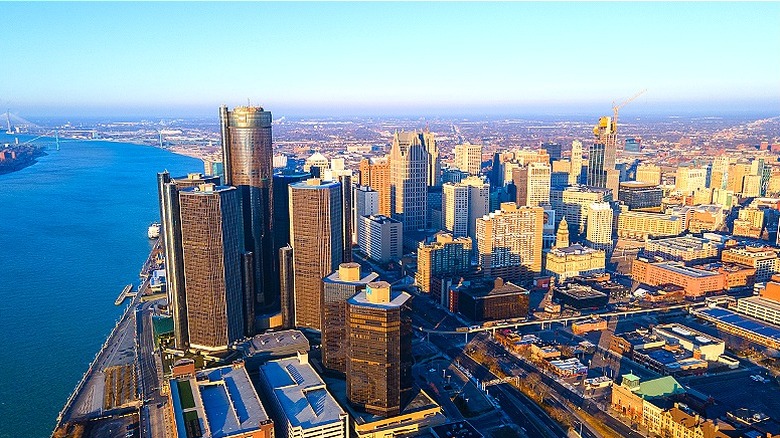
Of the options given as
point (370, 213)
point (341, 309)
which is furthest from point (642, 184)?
point (341, 309)

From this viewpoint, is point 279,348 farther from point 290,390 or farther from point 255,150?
point 255,150

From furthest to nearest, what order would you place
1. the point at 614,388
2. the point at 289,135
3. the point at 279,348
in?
the point at 289,135 → the point at 279,348 → the point at 614,388

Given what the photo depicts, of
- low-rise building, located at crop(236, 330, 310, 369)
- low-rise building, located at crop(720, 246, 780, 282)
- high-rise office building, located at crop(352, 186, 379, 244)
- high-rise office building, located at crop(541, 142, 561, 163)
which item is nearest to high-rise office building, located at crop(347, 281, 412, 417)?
low-rise building, located at crop(236, 330, 310, 369)

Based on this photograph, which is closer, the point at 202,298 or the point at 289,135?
the point at 202,298

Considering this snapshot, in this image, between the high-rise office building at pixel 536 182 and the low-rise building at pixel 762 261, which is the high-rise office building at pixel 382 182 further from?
the low-rise building at pixel 762 261

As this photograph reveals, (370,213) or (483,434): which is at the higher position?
(370,213)

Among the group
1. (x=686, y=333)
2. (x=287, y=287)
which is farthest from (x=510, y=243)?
(x=287, y=287)

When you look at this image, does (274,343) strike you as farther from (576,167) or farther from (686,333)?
(576,167)

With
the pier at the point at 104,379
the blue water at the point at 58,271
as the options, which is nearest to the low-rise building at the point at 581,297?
the pier at the point at 104,379

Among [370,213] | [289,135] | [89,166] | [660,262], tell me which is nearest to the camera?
[660,262]
